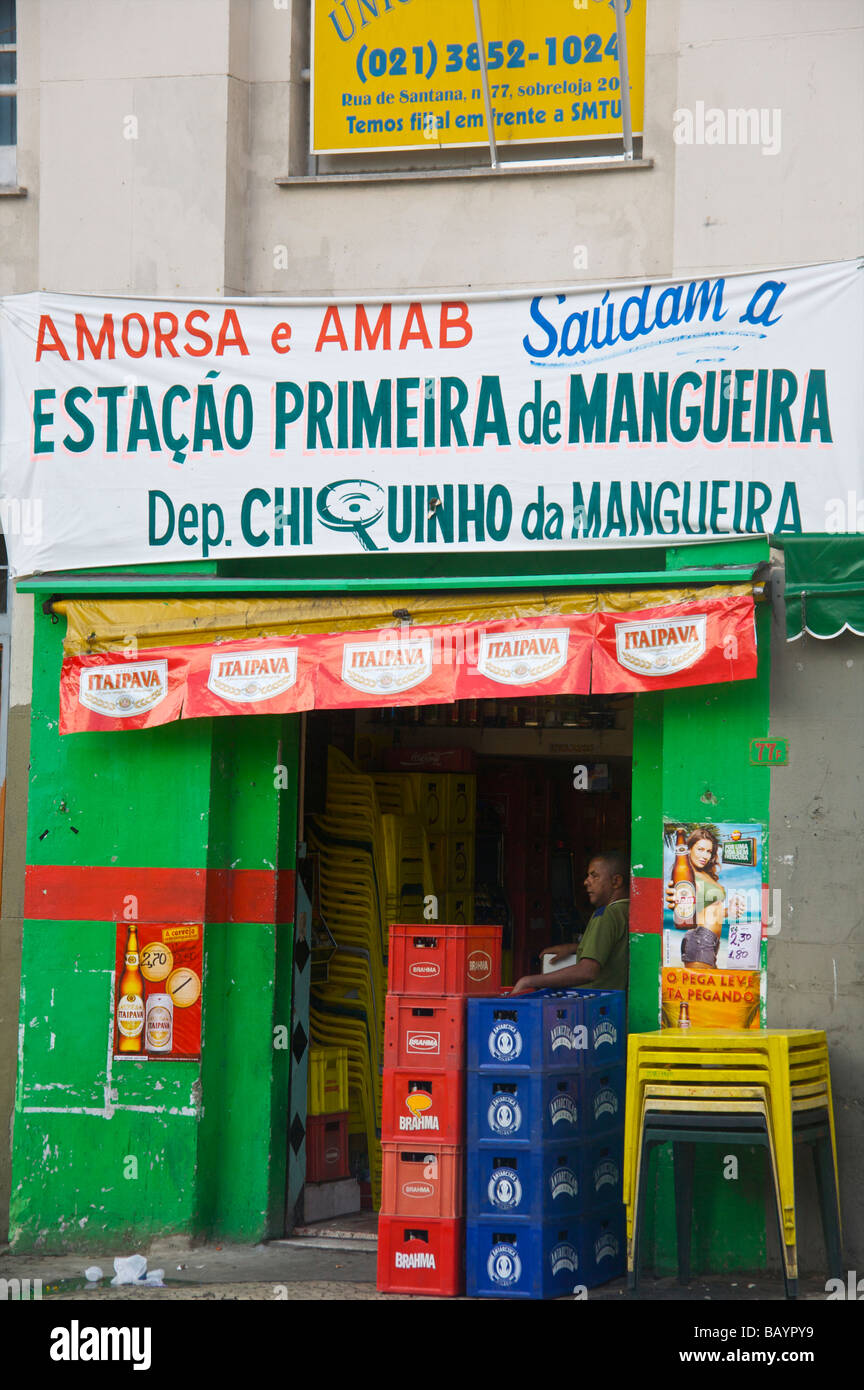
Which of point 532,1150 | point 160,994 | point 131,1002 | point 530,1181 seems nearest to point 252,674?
point 160,994

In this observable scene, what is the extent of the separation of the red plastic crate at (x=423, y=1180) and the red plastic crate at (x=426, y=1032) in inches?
15.2

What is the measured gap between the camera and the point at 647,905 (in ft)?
28.3

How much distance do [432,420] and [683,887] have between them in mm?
2850

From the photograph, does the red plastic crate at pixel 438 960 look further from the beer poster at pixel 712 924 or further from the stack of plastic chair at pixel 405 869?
the stack of plastic chair at pixel 405 869

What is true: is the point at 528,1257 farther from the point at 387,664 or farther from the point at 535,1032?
the point at 387,664

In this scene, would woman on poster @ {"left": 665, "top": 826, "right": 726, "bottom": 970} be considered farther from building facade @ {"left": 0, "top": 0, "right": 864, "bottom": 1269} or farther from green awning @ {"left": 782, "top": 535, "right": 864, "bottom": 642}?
green awning @ {"left": 782, "top": 535, "right": 864, "bottom": 642}

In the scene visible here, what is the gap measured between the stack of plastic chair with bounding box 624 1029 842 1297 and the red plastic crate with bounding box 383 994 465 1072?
923 millimetres

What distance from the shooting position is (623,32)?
899 cm

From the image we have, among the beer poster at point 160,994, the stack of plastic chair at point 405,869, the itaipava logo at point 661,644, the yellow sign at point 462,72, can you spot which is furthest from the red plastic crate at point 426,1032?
the yellow sign at point 462,72

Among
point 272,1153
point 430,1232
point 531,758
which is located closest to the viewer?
point 430,1232

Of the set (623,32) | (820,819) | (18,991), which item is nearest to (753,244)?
(623,32)

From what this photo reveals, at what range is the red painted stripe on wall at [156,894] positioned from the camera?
9.23 meters

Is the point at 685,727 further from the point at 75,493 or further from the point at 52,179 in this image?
the point at 52,179

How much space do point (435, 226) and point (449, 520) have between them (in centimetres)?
179
